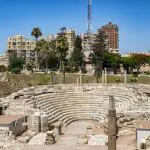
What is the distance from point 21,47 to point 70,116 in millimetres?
103247

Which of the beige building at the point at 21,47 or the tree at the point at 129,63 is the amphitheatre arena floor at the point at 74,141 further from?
the beige building at the point at 21,47

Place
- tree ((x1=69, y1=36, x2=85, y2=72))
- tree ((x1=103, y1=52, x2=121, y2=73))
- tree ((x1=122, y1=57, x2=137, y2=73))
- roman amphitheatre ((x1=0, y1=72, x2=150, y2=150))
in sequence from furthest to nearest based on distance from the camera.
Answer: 1. tree ((x1=122, y1=57, x2=137, y2=73))
2. tree ((x1=69, y1=36, x2=85, y2=72))
3. tree ((x1=103, y1=52, x2=121, y2=73))
4. roman amphitheatre ((x1=0, y1=72, x2=150, y2=150))

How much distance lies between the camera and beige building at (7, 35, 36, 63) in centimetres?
13612

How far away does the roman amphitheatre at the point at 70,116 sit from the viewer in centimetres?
2577

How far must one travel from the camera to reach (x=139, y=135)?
2512cm

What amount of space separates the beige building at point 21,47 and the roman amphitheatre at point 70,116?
9148cm

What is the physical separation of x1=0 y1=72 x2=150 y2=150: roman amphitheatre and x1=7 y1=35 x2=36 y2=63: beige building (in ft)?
300

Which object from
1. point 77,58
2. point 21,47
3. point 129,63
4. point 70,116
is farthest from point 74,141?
point 21,47

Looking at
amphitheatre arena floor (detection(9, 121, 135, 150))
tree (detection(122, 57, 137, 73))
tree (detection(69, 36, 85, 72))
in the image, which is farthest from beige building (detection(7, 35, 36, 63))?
amphitheatre arena floor (detection(9, 121, 135, 150))

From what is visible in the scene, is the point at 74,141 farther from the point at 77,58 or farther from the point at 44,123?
the point at 77,58

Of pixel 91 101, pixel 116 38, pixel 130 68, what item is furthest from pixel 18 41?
pixel 91 101

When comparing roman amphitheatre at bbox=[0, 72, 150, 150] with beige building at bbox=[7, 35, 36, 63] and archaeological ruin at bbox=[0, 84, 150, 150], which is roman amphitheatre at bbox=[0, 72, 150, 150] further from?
beige building at bbox=[7, 35, 36, 63]

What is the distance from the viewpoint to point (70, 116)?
3806 centimetres

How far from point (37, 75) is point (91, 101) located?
26.4 metres
